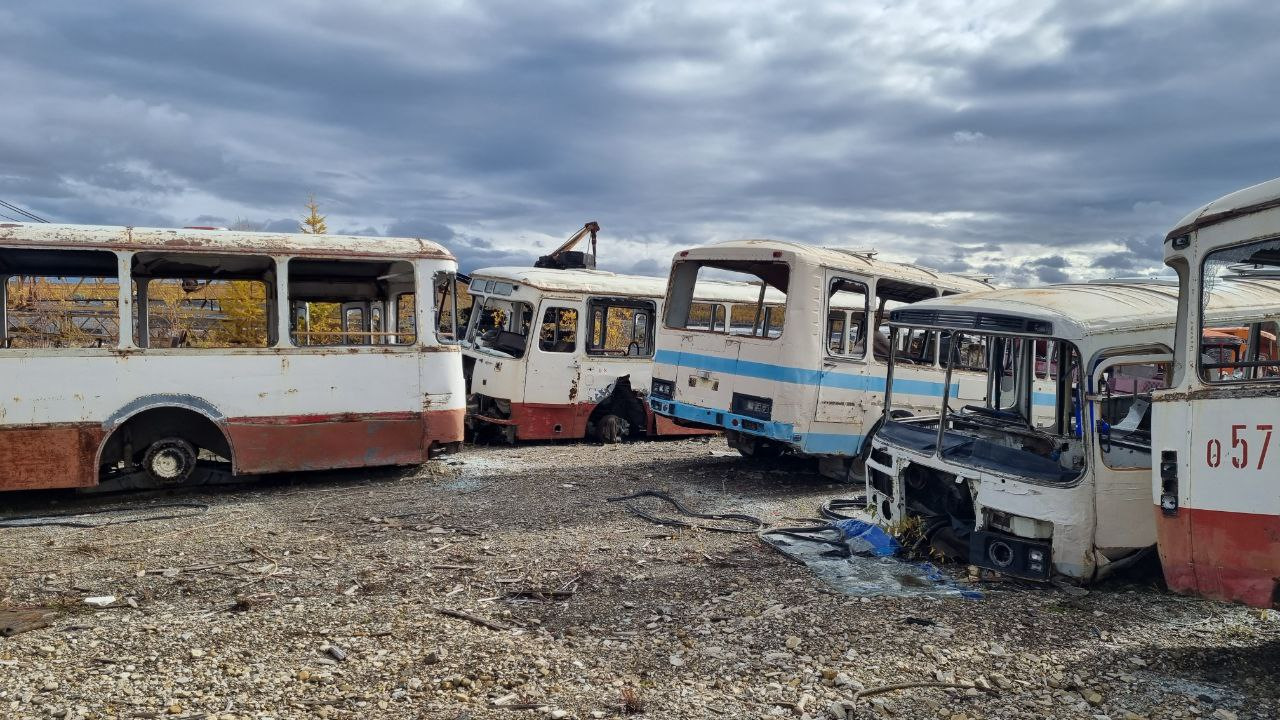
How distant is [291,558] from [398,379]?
332 cm

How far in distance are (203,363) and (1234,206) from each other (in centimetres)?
870

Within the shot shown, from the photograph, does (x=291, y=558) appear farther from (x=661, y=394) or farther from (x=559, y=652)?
(x=661, y=394)

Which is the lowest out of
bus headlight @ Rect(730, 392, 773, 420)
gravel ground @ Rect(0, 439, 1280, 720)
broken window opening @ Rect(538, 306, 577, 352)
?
gravel ground @ Rect(0, 439, 1280, 720)

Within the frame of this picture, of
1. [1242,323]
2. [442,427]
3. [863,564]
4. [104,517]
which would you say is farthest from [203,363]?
[1242,323]

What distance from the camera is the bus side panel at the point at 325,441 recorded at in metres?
9.27

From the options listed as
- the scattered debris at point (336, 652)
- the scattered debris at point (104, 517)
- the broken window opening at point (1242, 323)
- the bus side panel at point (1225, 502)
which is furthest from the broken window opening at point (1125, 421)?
the scattered debris at point (104, 517)

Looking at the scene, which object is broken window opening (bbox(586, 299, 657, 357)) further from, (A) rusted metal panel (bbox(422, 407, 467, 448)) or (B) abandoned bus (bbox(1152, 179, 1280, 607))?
(B) abandoned bus (bbox(1152, 179, 1280, 607))

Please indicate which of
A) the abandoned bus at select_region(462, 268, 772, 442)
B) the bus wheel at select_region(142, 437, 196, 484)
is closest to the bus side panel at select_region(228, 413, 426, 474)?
the bus wheel at select_region(142, 437, 196, 484)

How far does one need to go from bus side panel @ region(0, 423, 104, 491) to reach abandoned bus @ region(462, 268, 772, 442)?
4.99 metres

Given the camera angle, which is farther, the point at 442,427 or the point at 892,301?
the point at 892,301

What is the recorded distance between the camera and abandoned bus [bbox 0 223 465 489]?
859 centimetres

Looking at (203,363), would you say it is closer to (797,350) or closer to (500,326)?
(500,326)

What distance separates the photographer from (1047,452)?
6758 millimetres

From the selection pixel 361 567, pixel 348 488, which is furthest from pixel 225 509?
A: pixel 361 567
